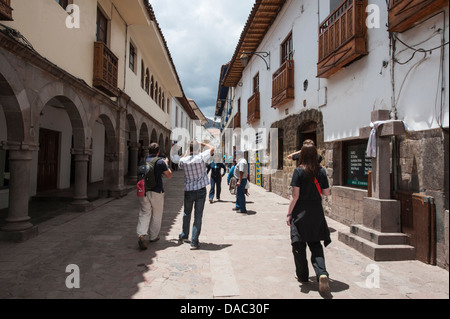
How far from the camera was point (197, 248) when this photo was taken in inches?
177

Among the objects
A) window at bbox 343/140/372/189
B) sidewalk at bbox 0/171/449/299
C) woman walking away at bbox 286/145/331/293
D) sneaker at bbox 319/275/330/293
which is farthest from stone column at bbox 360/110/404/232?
sneaker at bbox 319/275/330/293

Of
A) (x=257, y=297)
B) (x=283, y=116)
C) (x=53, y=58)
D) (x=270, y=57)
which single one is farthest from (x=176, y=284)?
(x=270, y=57)

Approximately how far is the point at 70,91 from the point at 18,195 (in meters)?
2.90

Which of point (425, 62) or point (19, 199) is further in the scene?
point (19, 199)

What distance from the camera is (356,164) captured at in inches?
240

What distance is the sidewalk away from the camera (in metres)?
3.02

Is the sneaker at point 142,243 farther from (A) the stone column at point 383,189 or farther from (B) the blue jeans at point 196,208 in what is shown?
(A) the stone column at point 383,189

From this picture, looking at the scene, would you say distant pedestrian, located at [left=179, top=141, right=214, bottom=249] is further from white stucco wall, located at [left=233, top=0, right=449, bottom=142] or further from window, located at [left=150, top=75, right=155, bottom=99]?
window, located at [left=150, top=75, right=155, bottom=99]

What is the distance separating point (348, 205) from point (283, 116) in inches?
198

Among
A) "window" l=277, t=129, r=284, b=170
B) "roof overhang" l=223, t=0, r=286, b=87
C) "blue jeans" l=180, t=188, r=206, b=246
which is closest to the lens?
"blue jeans" l=180, t=188, r=206, b=246

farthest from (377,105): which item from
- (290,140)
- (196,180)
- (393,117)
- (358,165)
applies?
(290,140)

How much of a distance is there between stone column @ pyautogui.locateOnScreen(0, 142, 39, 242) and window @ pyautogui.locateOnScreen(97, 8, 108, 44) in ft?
17.1

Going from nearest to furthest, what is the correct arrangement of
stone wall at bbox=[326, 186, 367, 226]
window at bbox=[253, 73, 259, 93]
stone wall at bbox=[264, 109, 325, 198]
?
1. stone wall at bbox=[326, 186, 367, 226]
2. stone wall at bbox=[264, 109, 325, 198]
3. window at bbox=[253, 73, 259, 93]
